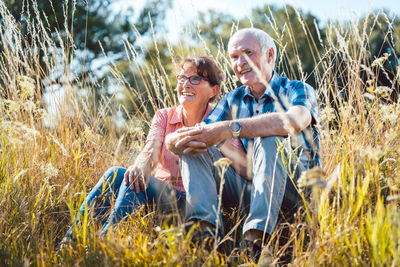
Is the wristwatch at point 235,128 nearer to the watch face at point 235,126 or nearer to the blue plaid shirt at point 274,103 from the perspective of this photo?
the watch face at point 235,126

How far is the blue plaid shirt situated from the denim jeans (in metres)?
0.22

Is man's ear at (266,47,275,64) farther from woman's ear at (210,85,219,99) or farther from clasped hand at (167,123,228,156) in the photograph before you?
clasped hand at (167,123,228,156)

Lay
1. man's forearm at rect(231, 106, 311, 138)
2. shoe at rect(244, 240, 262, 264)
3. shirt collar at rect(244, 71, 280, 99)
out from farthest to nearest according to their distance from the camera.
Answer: shirt collar at rect(244, 71, 280, 99)
man's forearm at rect(231, 106, 311, 138)
shoe at rect(244, 240, 262, 264)

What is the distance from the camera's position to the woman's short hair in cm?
231

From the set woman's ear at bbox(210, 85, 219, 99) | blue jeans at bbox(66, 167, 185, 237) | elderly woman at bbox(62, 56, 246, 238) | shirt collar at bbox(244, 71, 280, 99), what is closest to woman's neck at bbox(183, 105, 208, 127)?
elderly woman at bbox(62, 56, 246, 238)

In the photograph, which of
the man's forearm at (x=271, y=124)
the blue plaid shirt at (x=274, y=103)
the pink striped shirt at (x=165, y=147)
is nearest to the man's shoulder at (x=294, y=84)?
the blue plaid shirt at (x=274, y=103)

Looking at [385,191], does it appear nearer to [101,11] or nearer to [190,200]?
[190,200]

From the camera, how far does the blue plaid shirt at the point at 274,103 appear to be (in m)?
1.85

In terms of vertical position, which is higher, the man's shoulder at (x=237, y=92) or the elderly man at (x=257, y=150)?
the man's shoulder at (x=237, y=92)

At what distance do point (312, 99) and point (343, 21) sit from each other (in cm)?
82

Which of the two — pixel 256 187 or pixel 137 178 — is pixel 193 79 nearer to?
pixel 137 178

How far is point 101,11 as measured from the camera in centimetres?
873

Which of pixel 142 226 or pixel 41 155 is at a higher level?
pixel 41 155

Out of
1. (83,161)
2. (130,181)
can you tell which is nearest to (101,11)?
(83,161)
